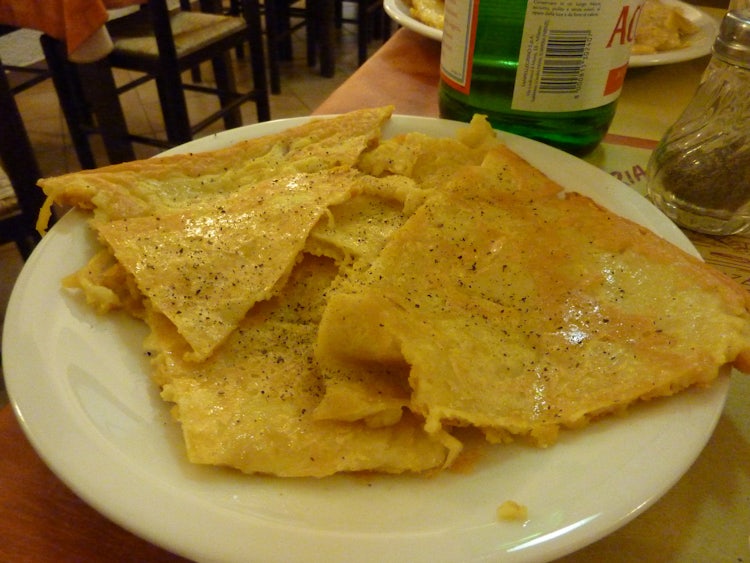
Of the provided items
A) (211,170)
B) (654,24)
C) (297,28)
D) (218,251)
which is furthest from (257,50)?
(218,251)

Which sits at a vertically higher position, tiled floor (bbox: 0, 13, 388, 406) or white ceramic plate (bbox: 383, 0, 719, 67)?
white ceramic plate (bbox: 383, 0, 719, 67)

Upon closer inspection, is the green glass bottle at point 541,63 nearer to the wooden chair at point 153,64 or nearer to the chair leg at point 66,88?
the wooden chair at point 153,64

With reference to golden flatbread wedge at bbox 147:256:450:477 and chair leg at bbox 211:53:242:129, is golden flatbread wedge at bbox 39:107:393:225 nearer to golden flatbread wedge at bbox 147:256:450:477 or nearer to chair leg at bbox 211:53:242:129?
golden flatbread wedge at bbox 147:256:450:477

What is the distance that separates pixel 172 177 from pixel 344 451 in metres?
0.46

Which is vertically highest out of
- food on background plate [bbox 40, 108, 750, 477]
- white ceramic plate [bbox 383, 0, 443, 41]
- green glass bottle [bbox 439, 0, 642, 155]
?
green glass bottle [bbox 439, 0, 642, 155]

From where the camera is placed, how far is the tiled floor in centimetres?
253

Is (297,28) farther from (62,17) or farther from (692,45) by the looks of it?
(692,45)

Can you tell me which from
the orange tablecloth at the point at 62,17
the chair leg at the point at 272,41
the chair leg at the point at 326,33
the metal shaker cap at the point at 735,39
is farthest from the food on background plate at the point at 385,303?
the chair leg at the point at 326,33

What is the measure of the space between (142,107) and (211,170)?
266 centimetres

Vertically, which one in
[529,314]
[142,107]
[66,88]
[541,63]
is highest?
[541,63]

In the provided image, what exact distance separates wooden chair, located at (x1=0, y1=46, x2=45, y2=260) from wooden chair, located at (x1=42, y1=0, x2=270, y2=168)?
1.30 ft

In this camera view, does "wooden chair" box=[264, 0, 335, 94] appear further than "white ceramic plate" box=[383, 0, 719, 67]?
Yes

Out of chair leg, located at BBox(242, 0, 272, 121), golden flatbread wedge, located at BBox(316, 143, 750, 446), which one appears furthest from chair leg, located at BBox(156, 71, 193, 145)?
golden flatbread wedge, located at BBox(316, 143, 750, 446)

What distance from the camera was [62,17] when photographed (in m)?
1.70
